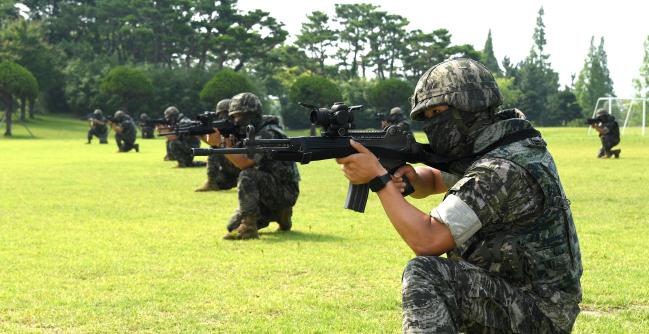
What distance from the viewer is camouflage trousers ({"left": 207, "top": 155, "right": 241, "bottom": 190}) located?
1638cm

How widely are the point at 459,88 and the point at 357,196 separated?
95 cm

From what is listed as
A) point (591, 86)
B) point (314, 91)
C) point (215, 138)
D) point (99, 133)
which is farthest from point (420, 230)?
point (591, 86)

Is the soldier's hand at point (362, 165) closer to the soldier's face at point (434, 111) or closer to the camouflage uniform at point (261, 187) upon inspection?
the soldier's face at point (434, 111)

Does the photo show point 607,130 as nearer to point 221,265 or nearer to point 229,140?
point 229,140

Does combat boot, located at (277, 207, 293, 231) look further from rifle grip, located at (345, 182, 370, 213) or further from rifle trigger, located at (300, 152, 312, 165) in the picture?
rifle trigger, located at (300, 152, 312, 165)

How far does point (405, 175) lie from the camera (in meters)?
5.40

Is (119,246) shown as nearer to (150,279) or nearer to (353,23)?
(150,279)

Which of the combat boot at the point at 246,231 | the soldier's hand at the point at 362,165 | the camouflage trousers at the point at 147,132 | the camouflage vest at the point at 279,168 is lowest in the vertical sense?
the camouflage trousers at the point at 147,132

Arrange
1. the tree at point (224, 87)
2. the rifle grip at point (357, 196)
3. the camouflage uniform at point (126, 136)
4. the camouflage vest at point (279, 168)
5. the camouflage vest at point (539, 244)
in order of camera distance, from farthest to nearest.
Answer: the tree at point (224, 87)
the camouflage uniform at point (126, 136)
the camouflage vest at point (279, 168)
the rifle grip at point (357, 196)
the camouflage vest at point (539, 244)

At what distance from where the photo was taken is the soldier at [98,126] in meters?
45.0

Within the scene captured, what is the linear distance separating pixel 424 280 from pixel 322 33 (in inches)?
3926

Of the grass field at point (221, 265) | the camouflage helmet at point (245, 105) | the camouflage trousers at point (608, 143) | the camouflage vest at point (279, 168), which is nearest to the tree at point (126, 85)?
the camouflage trousers at point (608, 143)

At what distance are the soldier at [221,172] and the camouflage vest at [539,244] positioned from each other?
33.6 feet

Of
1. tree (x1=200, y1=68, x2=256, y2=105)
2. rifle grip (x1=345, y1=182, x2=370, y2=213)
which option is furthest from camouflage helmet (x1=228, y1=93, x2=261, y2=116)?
tree (x1=200, y1=68, x2=256, y2=105)
